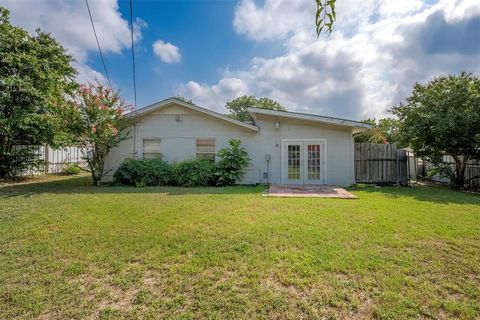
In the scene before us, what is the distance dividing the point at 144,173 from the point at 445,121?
41.1 ft

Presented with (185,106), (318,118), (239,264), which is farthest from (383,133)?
(239,264)

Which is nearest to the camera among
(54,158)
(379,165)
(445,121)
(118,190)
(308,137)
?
(118,190)

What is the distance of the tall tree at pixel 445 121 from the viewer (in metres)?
9.16

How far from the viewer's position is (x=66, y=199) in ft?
→ 22.6

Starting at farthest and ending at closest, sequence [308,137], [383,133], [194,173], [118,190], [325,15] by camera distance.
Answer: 1. [383,133]
2. [308,137]
3. [194,173]
4. [118,190]
5. [325,15]

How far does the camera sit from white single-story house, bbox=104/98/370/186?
34.5 ft

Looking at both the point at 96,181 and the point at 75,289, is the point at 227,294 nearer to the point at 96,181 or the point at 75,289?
the point at 75,289

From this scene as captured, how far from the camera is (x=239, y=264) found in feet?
10.1

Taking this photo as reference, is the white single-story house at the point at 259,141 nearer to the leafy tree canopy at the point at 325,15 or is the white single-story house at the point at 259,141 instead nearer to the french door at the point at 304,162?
the french door at the point at 304,162

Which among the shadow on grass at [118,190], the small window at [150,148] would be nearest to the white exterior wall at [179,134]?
the small window at [150,148]

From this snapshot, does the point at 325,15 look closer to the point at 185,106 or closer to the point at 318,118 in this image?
the point at 318,118

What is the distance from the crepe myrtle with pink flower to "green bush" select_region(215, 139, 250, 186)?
464 cm

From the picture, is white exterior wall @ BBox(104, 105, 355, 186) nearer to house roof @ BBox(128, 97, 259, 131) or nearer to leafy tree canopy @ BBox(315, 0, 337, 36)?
house roof @ BBox(128, 97, 259, 131)

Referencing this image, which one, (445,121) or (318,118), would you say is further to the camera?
(318,118)
